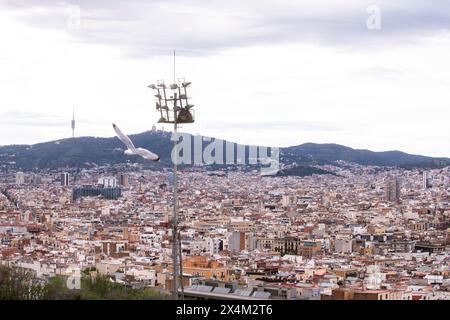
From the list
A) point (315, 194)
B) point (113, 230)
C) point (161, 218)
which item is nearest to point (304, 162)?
point (315, 194)

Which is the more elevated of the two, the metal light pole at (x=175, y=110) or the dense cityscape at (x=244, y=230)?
the metal light pole at (x=175, y=110)

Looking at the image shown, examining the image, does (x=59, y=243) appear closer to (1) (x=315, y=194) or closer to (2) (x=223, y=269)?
(2) (x=223, y=269)

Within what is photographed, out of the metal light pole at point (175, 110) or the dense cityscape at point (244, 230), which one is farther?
the dense cityscape at point (244, 230)

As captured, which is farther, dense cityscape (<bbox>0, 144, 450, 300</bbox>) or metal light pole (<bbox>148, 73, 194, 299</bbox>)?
dense cityscape (<bbox>0, 144, 450, 300</bbox>)

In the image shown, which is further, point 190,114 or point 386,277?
point 386,277

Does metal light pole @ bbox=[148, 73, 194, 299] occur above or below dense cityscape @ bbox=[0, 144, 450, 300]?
above

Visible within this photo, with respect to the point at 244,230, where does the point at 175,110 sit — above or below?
above

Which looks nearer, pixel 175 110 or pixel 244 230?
pixel 175 110

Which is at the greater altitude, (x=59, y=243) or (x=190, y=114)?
(x=190, y=114)
